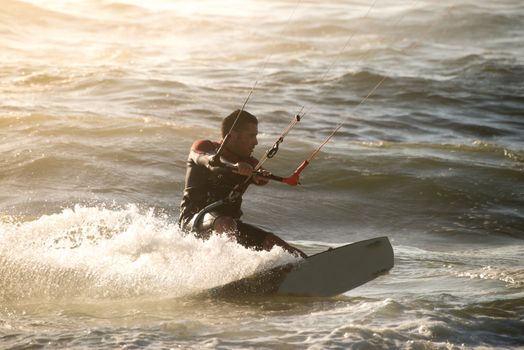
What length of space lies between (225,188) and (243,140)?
0.47 meters

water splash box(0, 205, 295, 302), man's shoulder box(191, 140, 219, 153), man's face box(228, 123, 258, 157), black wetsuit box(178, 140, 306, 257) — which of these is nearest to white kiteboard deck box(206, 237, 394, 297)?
water splash box(0, 205, 295, 302)

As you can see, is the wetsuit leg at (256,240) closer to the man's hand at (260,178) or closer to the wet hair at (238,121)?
the man's hand at (260,178)

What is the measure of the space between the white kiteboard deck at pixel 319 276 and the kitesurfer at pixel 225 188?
250 mm

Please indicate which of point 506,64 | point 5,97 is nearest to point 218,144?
point 5,97

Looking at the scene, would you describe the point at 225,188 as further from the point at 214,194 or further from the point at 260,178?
the point at 260,178

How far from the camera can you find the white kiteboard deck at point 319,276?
8133 millimetres

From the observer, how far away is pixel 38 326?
23.9 ft

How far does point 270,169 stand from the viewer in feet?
51.1

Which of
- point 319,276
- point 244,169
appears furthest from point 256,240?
point 244,169

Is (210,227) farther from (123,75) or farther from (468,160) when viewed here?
(123,75)

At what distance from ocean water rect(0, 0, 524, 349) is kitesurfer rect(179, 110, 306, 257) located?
0.77ft

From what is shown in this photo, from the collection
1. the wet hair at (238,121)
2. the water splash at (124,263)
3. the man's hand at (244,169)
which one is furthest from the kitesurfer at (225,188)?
the man's hand at (244,169)

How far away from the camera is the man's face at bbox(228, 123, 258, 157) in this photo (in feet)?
26.8

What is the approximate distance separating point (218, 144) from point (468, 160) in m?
8.75
